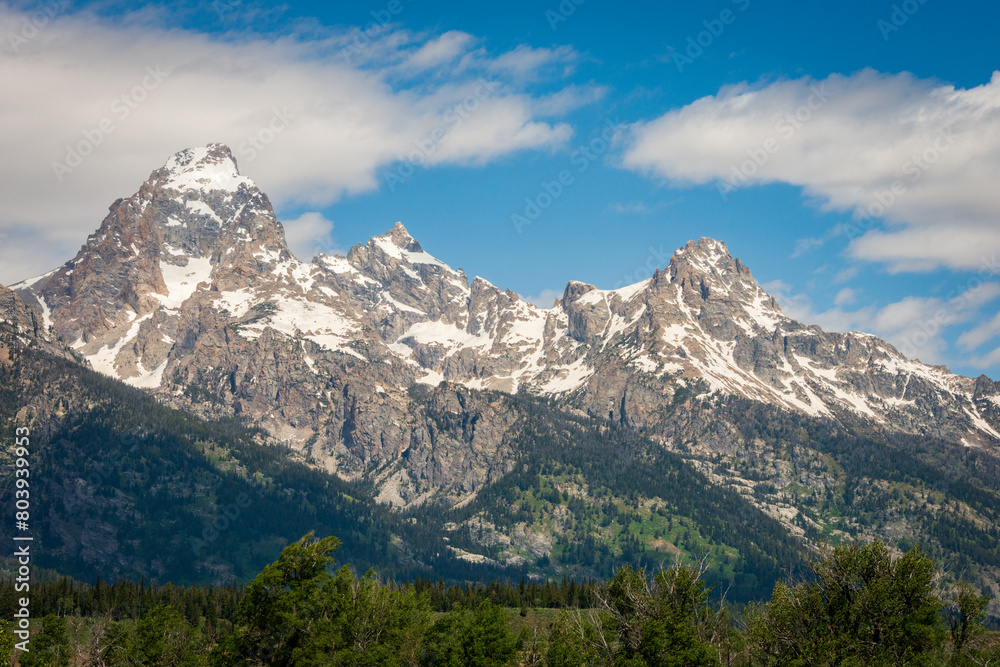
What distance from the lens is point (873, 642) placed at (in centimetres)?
10406

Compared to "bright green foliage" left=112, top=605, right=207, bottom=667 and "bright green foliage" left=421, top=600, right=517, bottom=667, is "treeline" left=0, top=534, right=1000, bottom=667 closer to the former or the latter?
"bright green foliage" left=421, top=600, right=517, bottom=667

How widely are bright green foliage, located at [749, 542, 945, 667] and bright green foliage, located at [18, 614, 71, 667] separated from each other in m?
97.8

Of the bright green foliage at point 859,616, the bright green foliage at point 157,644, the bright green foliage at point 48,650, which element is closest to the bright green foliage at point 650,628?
the bright green foliage at point 859,616

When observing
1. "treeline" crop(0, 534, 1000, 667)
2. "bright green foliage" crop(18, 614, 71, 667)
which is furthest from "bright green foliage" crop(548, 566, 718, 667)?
"bright green foliage" crop(18, 614, 71, 667)

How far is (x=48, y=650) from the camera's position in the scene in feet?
448

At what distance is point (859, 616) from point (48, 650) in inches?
4581

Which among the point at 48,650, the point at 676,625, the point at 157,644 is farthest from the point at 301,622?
the point at 48,650

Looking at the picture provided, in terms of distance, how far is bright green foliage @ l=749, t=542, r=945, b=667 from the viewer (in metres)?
103

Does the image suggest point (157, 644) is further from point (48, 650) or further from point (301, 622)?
point (301, 622)

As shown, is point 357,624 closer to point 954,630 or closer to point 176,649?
point 176,649

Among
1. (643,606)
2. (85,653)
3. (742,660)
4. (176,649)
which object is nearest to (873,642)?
(742,660)

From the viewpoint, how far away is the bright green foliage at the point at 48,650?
416 ft

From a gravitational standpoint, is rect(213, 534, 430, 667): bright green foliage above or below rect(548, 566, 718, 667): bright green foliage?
below

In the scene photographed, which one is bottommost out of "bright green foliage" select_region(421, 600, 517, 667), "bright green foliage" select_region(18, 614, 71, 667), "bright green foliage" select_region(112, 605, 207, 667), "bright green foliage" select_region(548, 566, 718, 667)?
"bright green foliage" select_region(18, 614, 71, 667)
